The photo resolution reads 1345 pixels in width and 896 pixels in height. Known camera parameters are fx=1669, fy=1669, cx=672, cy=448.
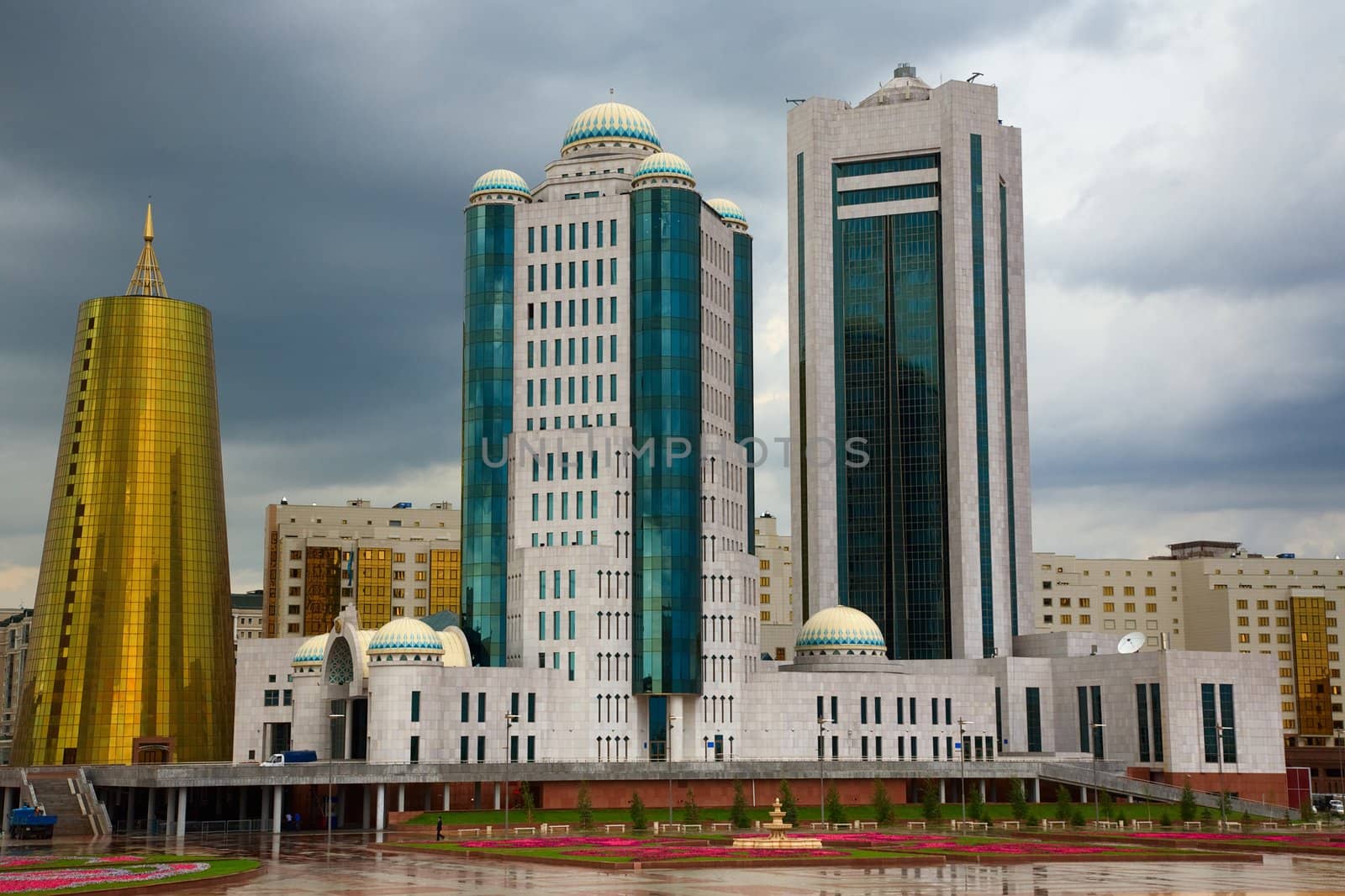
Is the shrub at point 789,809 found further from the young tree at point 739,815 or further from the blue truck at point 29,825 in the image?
the blue truck at point 29,825

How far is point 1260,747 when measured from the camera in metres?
146

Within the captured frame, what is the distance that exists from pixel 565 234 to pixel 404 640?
136 ft

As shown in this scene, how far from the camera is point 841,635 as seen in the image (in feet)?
503

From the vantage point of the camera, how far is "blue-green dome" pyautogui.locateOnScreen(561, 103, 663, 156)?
158500 millimetres

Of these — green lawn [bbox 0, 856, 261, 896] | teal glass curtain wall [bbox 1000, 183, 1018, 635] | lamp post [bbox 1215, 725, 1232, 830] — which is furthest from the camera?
teal glass curtain wall [bbox 1000, 183, 1018, 635]

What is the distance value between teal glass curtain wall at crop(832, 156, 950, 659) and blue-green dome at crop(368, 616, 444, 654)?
60529mm

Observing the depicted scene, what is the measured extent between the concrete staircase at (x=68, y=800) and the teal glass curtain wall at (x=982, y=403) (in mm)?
92333

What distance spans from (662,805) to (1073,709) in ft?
151

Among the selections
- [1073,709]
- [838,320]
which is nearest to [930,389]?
[838,320]

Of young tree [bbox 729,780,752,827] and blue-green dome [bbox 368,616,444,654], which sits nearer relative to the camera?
young tree [bbox 729,780,752,827]

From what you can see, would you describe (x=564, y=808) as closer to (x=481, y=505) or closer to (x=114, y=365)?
(x=481, y=505)

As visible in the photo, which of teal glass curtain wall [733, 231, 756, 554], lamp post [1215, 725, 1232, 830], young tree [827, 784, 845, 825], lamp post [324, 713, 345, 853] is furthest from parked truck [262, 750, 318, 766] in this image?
lamp post [1215, 725, 1232, 830]

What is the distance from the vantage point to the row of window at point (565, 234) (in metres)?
150

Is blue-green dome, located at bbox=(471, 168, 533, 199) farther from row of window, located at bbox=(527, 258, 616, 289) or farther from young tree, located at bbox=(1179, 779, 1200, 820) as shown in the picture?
young tree, located at bbox=(1179, 779, 1200, 820)
